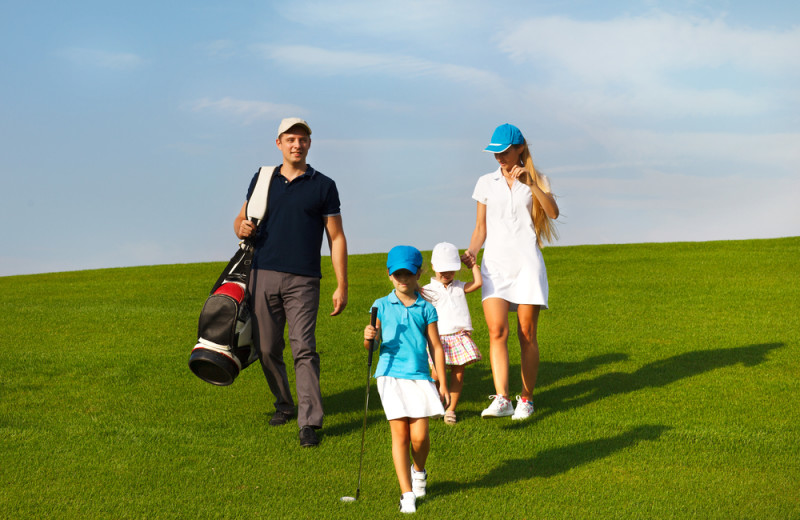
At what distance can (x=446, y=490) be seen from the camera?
608 cm

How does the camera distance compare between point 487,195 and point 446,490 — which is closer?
point 446,490

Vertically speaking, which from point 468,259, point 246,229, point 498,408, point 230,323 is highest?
point 246,229

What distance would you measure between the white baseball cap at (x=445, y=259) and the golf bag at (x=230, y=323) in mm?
1648

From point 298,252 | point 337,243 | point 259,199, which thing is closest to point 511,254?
point 337,243

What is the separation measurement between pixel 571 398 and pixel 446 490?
10.9 ft

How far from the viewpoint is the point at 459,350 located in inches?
314

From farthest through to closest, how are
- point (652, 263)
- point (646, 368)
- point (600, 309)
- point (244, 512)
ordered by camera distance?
point (652, 263), point (600, 309), point (646, 368), point (244, 512)

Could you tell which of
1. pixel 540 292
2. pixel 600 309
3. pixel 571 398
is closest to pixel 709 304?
pixel 600 309

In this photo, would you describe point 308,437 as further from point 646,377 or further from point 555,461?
point 646,377

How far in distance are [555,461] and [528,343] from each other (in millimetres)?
1549

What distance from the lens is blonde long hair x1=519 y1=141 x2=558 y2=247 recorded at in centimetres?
780

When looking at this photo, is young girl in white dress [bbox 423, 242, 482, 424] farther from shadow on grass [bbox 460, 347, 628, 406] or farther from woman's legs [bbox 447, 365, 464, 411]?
shadow on grass [bbox 460, 347, 628, 406]

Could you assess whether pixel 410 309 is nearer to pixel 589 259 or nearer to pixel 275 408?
pixel 275 408

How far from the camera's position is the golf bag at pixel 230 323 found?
23.7 feet
